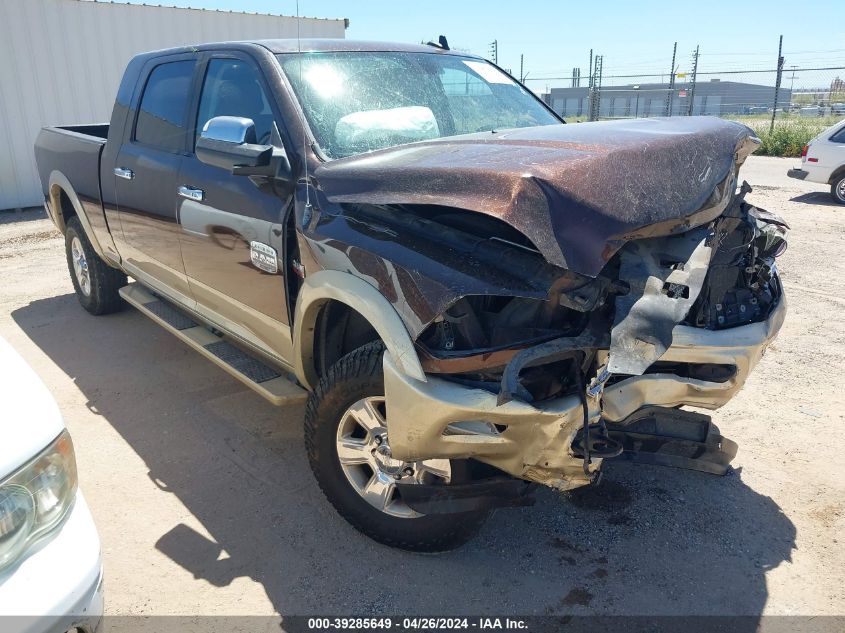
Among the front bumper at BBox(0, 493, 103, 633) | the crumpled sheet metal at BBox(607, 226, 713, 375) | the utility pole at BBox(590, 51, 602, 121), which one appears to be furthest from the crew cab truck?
the utility pole at BBox(590, 51, 602, 121)

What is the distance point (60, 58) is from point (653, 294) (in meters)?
12.0

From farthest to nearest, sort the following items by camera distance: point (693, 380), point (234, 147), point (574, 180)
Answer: point (234, 147), point (693, 380), point (574, 180)

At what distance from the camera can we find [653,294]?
224 centimetres

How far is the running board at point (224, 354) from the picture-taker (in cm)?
337

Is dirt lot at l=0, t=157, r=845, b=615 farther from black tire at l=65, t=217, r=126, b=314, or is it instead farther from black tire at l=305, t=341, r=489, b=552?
black tire at l=65, t=217, r=126, b=314

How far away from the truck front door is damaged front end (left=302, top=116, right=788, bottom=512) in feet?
1.78

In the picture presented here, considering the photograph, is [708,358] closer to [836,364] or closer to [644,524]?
[644,524]

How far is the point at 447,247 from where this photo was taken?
7.92ft

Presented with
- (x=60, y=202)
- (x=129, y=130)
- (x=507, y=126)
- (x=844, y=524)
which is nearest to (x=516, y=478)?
(x=844, y=524)

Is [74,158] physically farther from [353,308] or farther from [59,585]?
[59,585]

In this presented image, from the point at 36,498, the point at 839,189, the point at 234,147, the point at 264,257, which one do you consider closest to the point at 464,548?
the point at 264,257

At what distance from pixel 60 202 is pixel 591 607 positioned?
219 inches

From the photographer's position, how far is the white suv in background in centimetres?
1082

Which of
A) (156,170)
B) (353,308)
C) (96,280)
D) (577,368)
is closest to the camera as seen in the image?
(577,368)
